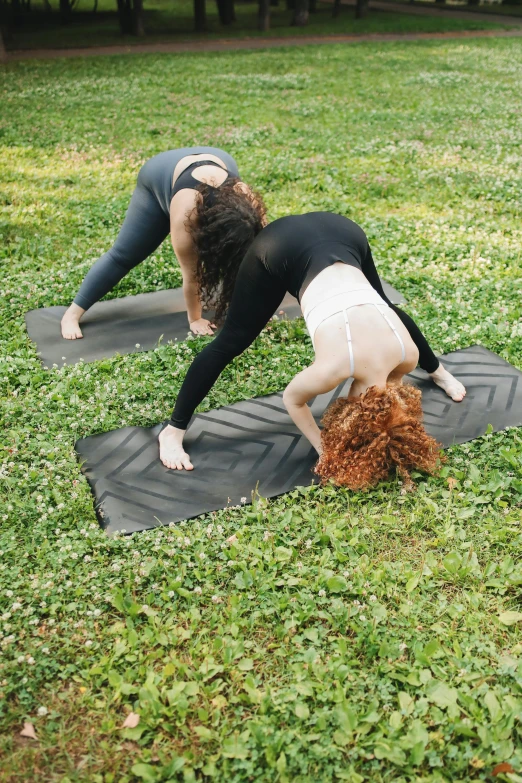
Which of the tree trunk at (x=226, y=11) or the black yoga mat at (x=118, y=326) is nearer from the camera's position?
the black yoga mat at (x=118, y=326)

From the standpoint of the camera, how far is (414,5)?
33.0 meters

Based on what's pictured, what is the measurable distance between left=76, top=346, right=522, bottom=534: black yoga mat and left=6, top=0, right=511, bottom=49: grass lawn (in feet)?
62.5

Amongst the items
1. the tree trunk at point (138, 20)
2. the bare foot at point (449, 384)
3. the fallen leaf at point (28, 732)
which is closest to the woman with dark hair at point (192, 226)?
the bare foot at point (449, 384)

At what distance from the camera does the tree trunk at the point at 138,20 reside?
20.9 meters

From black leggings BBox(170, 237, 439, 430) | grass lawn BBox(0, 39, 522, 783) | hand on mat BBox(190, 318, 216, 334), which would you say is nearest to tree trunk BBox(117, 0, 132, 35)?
grass lawn BBox(0, 39, 522, 783)

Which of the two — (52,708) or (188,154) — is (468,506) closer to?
(52,708)

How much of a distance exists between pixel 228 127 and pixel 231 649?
31.2 feet

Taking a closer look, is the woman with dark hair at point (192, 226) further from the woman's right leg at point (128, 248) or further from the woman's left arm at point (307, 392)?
the woman's left arm at point (307, 392)

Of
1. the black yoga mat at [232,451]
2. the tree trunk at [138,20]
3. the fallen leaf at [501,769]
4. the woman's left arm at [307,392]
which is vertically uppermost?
the tree trunk at [138,20]

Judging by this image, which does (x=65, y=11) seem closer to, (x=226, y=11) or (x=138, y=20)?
(x=138, y=20)

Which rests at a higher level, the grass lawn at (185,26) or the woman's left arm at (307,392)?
the grass lawn at (185,26)

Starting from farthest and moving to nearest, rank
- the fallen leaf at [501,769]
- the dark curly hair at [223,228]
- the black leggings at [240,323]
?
the dark curly hair at [223,228] → the black leggings at [240,323] → the fallen leaf at [501,769]

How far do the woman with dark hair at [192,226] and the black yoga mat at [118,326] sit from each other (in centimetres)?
15

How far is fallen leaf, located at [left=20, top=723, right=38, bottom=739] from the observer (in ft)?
8.38
